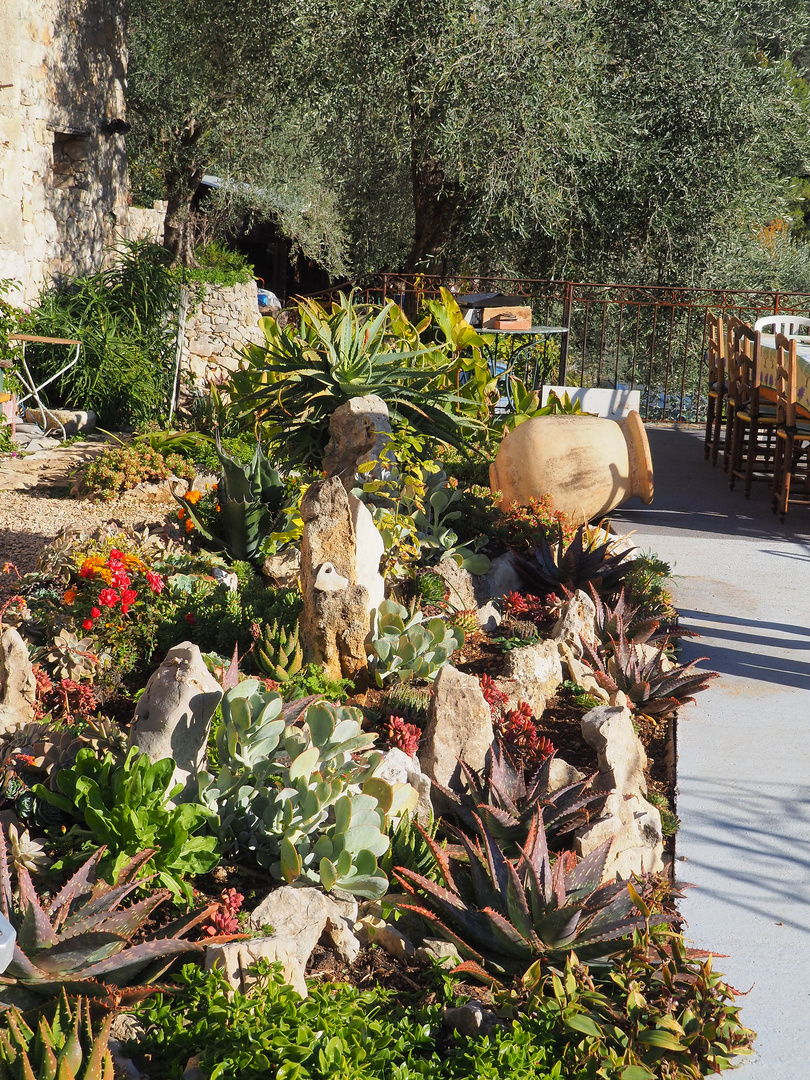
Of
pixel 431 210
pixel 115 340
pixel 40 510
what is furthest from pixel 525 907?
pixel 431 210

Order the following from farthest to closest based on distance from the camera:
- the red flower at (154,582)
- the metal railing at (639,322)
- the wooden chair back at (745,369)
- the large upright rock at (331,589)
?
the metal railing at (639,322), the wooden chair back at (745,369), the red flower at (154,582), the large upright rock at (331,589)

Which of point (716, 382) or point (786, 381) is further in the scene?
point (716, 382)

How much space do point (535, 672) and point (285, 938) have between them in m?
1.77

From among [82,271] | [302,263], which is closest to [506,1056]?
[82,271]

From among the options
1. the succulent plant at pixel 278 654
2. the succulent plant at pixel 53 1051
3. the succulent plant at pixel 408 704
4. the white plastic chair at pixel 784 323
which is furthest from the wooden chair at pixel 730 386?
the succulent plant at pixel 53 1051

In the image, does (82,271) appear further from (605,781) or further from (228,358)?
(605,781)

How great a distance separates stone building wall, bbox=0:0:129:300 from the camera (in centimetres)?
861

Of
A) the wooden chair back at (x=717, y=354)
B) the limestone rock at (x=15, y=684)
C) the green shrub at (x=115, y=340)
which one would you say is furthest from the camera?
the green shrub at (x=115, y=340)

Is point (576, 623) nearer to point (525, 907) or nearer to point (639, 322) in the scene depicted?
point (525, 907)

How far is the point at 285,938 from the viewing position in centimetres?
213

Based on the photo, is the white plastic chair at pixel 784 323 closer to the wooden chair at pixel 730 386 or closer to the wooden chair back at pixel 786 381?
the wooden chair at pixel 730 386

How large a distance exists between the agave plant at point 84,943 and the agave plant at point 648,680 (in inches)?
78.8

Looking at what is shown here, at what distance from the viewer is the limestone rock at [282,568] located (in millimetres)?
4496

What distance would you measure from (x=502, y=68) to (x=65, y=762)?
7.66 m
